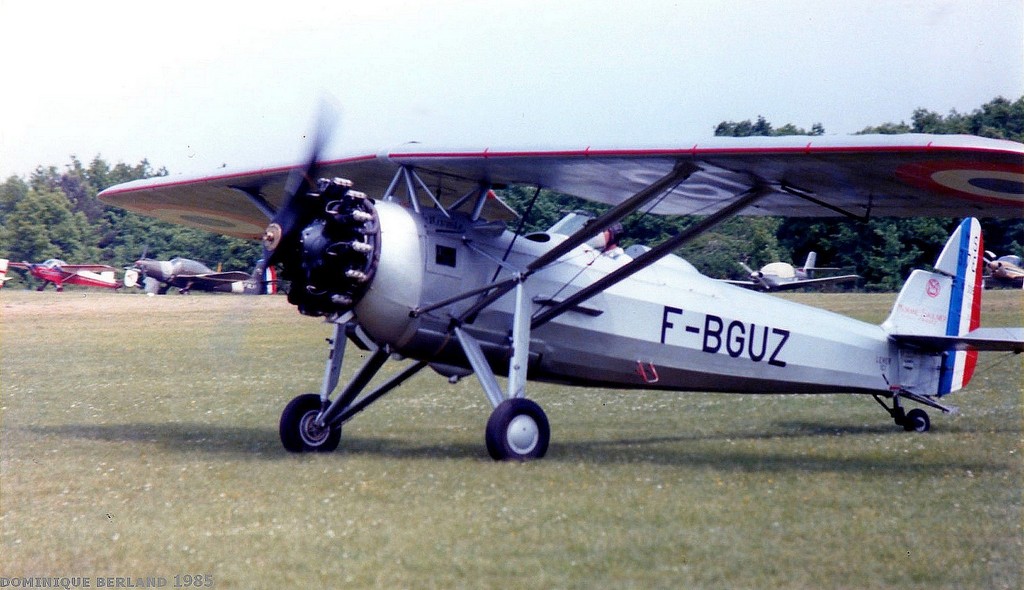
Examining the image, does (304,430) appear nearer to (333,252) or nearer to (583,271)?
(333,252)

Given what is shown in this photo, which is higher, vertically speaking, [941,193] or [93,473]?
[941,193]

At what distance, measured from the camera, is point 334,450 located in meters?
10.7

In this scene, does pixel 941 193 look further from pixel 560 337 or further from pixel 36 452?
pixel 36 452

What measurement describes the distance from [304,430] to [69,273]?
153ft

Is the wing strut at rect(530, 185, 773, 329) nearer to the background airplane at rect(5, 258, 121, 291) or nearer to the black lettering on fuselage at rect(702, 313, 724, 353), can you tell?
the black lettering on fuselage at rect(702, 313, 724, 353)

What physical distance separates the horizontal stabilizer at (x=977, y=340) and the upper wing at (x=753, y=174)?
5.73 feet

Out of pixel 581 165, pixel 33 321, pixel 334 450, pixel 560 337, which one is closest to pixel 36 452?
pixel 334 450

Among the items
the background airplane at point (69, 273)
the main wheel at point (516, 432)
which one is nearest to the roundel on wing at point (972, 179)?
the main wheel at point (516, 432)

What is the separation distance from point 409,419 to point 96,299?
120ft

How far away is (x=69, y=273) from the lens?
2082 inches

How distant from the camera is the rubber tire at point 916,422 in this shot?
41.7 feet

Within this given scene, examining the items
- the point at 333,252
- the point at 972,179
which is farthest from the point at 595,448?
the point at 972,179

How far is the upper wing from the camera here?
27.5 feet

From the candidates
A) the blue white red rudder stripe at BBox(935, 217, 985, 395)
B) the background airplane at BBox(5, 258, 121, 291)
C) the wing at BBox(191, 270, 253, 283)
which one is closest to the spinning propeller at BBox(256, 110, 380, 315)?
the blue white red rudder stripe at BBox(935, 217, 985, 395)
